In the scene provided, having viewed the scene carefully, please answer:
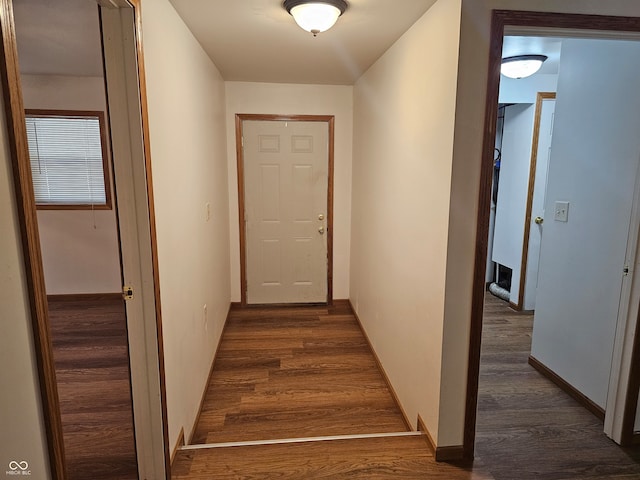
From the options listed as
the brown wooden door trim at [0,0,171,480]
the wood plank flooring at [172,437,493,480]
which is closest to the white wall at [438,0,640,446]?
the wood plank flooring at [172,437,493,480]

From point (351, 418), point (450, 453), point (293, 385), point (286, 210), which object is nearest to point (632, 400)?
point (450, 453)

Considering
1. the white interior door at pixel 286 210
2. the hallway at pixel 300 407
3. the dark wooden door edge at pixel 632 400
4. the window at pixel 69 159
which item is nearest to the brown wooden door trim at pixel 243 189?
the white interior door at pixel 286 210

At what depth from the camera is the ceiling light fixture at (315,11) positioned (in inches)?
71.5

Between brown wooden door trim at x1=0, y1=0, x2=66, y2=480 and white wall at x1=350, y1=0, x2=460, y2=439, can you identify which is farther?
white wall at x1=350, y1=0, x2=460, y2=439

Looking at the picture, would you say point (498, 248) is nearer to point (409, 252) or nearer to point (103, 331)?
point (409, 252)

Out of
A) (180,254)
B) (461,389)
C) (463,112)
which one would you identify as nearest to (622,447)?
(461,389)

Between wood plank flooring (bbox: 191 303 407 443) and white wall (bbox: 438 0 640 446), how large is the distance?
0.70 m

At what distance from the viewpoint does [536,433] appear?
2211mm

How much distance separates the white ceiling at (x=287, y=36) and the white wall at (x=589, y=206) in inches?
49.8

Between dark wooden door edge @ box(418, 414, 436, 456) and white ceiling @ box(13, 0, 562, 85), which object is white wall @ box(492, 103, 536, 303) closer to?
white ceiling @ box(13, 0, 562, 85)

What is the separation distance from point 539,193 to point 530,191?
0.32 ft

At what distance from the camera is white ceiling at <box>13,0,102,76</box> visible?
2.10 metres

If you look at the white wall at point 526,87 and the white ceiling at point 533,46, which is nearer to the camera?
the white ceiling at point 533,46

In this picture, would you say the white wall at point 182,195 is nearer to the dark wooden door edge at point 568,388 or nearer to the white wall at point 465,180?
the white wall at point 465,180
